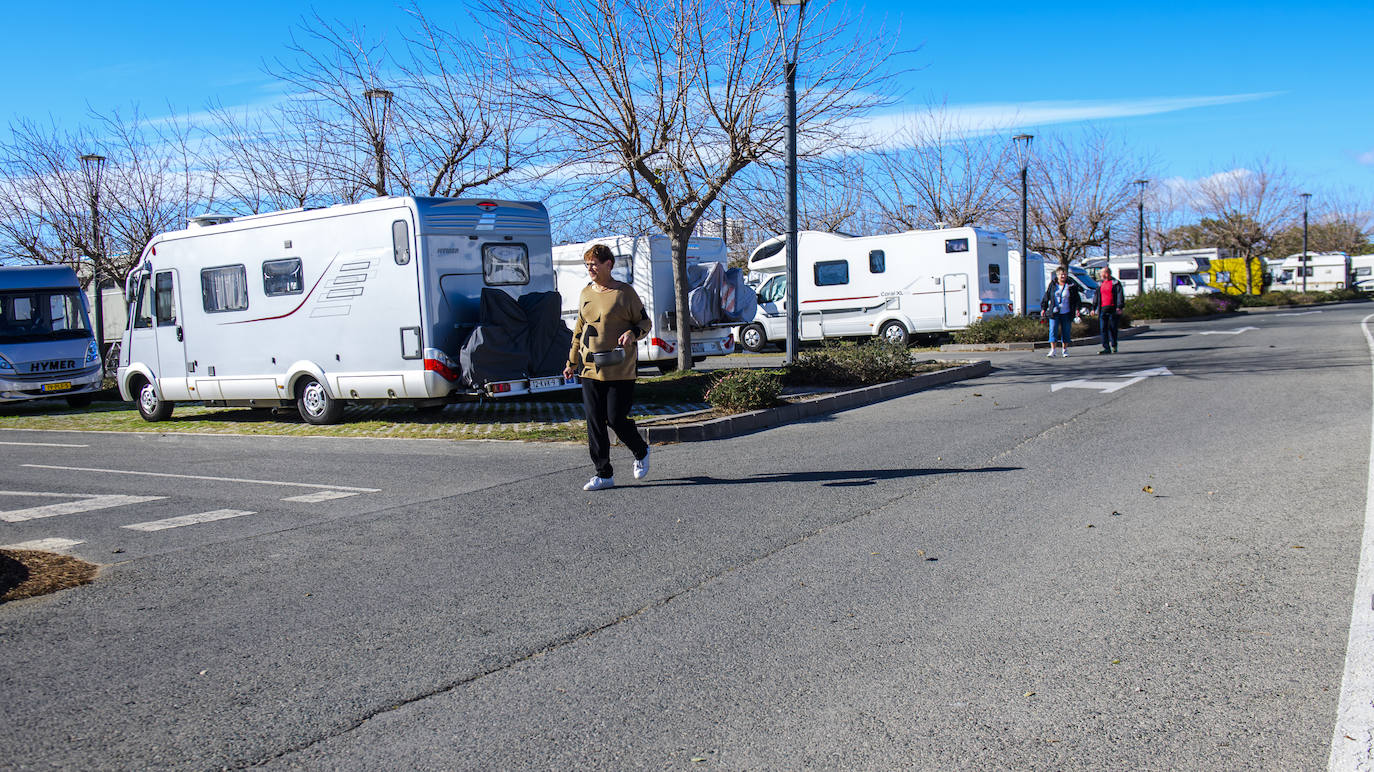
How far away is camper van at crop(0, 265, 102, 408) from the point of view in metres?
19.2

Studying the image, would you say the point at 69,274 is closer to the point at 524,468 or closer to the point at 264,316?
the point at 264,316

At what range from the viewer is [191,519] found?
24.6ft

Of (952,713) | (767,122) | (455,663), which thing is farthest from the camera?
(767,122)

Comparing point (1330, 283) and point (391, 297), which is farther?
point (1330, 283)

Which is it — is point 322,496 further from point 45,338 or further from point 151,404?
point 45,338

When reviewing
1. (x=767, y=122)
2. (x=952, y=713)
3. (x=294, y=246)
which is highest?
(x=767, y=122)

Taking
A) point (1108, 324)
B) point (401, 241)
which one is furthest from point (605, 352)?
point (1108, 324)

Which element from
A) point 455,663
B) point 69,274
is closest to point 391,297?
point 455,663

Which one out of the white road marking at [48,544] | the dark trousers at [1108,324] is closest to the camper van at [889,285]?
the dark trousers at [1108,324]

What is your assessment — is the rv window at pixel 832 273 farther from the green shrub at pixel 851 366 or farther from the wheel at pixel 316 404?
the wheel at pixel 316 404

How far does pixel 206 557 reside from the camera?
245 inches

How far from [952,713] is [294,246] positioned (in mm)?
12036

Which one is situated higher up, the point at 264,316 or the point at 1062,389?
the point at 264,316

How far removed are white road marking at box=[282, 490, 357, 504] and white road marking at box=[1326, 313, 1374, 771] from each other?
670 cm
